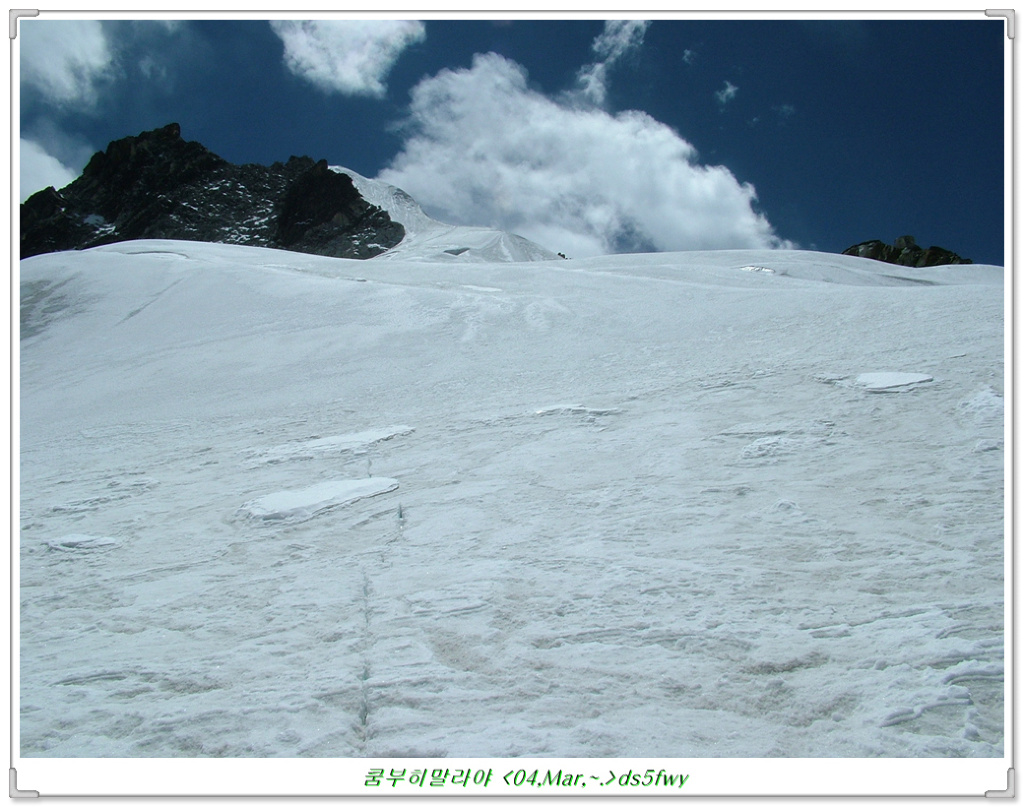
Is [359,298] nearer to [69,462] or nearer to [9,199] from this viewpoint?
[69,462]

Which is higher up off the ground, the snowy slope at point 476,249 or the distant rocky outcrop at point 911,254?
the snowy slope at point 476,249

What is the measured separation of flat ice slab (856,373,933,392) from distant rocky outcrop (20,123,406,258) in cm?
7120

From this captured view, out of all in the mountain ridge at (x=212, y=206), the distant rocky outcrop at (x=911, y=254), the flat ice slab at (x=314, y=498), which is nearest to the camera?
the flat ice slab at (x=314, y=498)

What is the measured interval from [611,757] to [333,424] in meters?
3.73

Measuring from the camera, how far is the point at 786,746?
179cm

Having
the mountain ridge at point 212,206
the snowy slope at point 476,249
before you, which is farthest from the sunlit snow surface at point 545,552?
the mountain ridge at point 212,206

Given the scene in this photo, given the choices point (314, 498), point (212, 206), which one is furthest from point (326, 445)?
point (212, 206)

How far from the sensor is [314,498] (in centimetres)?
357

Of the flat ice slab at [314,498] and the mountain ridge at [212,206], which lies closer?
the flat ice slab at [314,498]

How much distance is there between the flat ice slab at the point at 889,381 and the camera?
4363 millimetres

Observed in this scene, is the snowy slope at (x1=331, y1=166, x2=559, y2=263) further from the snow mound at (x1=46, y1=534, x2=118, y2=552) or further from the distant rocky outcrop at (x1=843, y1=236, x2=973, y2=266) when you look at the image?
the snow mound at (x1=46, y1=534, x2=118, y2=552)

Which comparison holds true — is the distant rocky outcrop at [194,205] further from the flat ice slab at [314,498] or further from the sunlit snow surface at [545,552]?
the flat ice slab at [314,498]

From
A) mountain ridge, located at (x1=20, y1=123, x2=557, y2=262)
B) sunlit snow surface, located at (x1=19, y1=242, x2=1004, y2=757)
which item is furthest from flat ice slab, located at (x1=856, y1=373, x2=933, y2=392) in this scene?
mountain ridge, located at (x1=20, y1=123, x2=557, y2=262)

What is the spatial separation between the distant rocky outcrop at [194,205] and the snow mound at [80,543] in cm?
7163
